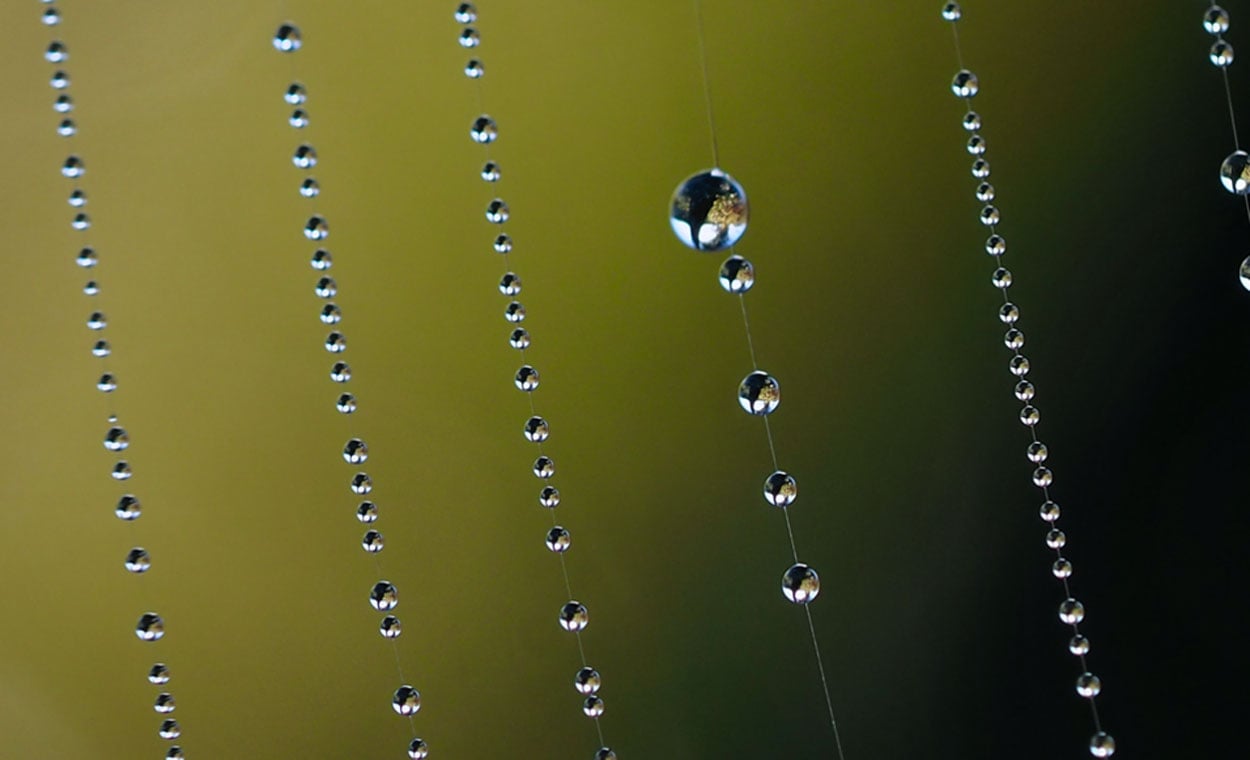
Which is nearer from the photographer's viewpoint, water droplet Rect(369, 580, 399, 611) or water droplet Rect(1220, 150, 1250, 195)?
water droplet Rect(1220, 150, 1250, 195)

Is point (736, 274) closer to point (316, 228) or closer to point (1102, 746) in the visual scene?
point (316, 228)

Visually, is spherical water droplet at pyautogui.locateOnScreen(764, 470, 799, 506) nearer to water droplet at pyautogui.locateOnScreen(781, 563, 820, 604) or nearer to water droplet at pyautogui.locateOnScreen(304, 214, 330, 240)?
water droplet at pyautogui.locateOnScreen(781, 563, 820, 604)

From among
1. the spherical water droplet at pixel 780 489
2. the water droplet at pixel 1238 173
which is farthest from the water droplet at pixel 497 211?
the water droplet at pixel 1238 173

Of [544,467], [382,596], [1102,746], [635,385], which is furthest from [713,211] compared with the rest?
[635,385]

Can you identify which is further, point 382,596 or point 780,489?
point 382,596

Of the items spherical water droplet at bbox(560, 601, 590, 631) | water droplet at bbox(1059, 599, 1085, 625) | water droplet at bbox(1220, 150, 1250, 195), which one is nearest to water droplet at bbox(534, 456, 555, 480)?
spherical water droplet at bbox(560, 601, 590, 631)

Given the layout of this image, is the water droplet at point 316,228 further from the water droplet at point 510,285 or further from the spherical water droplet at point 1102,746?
the spherical water droplet at point 1102,746
